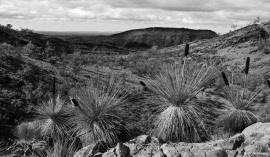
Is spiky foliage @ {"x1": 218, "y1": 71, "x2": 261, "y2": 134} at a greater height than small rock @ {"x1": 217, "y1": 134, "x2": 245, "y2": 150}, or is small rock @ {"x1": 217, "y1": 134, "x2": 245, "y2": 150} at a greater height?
small rock @ {"x1": 217, "y1": 134, "x2": 245, "y2": 150}

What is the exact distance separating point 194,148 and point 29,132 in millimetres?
4709

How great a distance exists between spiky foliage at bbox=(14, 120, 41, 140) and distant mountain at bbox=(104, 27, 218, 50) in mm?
92827

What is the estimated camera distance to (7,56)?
42.4 ft

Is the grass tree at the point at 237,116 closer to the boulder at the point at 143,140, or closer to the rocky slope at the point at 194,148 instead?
the rocky slope at the point at 194,148

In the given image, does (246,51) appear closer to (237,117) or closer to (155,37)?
(237,117)

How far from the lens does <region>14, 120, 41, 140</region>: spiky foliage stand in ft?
24.2

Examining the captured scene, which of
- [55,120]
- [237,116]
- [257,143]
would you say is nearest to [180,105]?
[257,143]

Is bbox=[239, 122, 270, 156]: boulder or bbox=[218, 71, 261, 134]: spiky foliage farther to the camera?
bbox=[218, 71, 261, 134]: spiky foliage

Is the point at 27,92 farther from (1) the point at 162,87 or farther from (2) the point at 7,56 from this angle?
(1) the point at 162,87

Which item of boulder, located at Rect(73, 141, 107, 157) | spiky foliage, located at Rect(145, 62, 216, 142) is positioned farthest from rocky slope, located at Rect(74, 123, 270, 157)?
spiky foliage, located at Rect(145, 62, 216, 142)

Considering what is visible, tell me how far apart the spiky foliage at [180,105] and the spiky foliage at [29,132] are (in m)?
3.30

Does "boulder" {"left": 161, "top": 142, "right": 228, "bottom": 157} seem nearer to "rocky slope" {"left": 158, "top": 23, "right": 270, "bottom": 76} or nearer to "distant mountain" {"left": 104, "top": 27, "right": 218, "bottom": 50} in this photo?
"rocky slope" {"left": 158, "top": 23, "right": 270, "bottom": 76}

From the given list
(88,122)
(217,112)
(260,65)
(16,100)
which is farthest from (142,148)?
(260,65)

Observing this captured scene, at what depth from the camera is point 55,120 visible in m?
7.43
